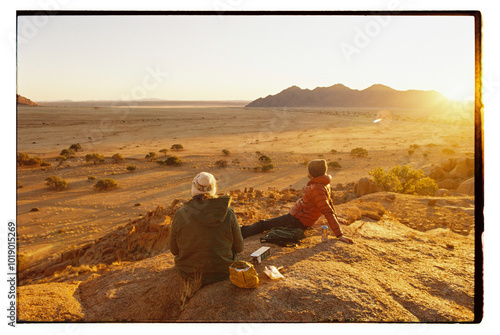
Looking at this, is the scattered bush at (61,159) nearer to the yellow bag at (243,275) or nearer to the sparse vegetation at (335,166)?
the sparse vegetation at (335,166)

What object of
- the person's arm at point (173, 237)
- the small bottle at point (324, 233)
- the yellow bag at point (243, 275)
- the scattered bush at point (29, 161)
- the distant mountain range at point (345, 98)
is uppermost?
the distant mountain range at point (345, 98)

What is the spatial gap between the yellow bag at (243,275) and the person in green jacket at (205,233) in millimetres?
222

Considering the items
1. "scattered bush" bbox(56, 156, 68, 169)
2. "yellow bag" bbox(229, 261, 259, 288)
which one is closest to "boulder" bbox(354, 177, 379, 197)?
"yellow bag" bbox(229, 261, 259, 288)

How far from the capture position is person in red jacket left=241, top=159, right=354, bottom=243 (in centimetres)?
418

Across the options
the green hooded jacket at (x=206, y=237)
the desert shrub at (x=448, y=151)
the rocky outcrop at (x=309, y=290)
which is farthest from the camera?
the desert shrub at (x=448, y=151)

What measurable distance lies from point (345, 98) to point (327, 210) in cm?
10272

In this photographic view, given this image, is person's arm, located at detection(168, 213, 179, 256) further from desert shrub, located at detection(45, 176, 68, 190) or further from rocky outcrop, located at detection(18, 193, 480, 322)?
desert shrub, located at detection(45, 176, 68, 190)

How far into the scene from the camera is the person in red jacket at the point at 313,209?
4.18 m

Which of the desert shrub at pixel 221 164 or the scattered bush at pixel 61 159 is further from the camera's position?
the scattered bush at pixel 61 159

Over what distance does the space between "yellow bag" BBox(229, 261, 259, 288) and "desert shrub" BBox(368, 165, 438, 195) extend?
8262mm

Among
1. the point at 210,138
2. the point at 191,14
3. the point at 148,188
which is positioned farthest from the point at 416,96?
the point at 191,14

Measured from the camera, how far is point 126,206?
10.7m

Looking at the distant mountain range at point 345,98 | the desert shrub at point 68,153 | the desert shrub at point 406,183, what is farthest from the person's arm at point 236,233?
the distant mountain range at point 345,98

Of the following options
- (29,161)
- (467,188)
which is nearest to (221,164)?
(29,161)
